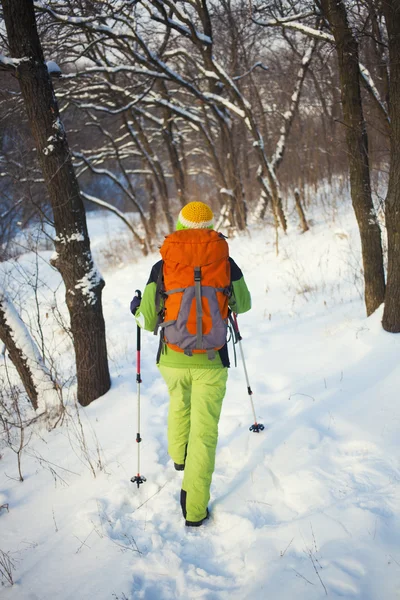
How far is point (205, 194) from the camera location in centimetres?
2450

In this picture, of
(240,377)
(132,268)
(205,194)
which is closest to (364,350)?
(240,377)

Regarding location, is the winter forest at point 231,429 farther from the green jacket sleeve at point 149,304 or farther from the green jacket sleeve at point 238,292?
the green jacket sleeve at point 238,292

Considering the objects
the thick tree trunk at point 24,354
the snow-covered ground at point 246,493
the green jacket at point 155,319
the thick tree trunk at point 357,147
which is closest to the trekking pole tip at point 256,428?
the snow-covered ground at point 246,493

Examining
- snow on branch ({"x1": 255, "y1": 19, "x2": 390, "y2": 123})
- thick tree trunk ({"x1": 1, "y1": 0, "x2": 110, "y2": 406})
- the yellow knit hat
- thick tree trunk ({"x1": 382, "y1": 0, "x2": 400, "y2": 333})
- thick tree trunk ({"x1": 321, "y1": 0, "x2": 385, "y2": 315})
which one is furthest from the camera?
snow on branch ({"x1": 255, "y1": 19, "x2": 390, "y2": 123})

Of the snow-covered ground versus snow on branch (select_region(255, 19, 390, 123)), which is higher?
snow on branch (select_region(255, 19, 390, 123))

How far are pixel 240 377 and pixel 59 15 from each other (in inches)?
245

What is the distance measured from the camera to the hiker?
2.42 metres

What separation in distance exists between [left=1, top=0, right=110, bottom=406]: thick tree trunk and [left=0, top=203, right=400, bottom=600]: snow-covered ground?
0.49 metres

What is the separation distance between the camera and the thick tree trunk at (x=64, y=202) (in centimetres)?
385

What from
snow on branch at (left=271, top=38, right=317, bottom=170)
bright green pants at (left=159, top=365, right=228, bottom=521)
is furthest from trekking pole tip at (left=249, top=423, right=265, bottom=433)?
snow on branch at (left=271, top=38, right=317, bottom=170)

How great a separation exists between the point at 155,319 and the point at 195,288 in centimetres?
43

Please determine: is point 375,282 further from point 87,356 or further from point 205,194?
point 205,194

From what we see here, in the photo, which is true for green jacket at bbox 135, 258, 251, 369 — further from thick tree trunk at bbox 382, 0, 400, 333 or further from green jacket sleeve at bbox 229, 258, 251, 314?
thick tree trunk at bbox 382, 0, 400, 333

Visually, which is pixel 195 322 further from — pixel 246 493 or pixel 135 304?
pixel 246 493
